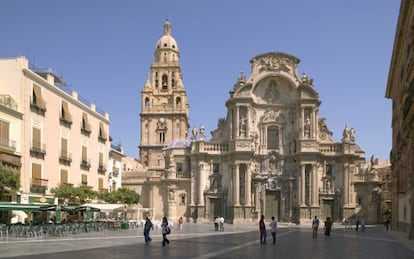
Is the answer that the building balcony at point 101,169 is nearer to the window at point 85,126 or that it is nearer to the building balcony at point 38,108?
the window at point 85,126

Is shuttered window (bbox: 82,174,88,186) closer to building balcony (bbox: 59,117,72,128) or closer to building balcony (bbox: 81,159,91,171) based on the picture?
building balcony (bbox: 81,159,91,171)

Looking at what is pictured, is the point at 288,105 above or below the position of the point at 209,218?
above

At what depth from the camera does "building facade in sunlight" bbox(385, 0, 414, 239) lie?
32.2m

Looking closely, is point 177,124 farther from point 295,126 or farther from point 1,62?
point 1,62

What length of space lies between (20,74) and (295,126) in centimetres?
3651

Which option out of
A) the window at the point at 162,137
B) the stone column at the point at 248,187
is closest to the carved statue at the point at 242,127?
the stone column at the point at 248,187

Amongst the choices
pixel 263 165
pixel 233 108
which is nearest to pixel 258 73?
pixel 233 108

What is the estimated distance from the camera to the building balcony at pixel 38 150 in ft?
142

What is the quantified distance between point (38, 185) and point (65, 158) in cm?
563

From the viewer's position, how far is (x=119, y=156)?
75.4m

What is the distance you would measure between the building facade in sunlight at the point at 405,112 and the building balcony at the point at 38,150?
86.9 ft

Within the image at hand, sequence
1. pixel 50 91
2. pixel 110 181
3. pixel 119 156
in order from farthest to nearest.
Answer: pixel 119 156, pixel 110 181, pixel 50 91

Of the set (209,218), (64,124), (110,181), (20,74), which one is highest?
(20,74)

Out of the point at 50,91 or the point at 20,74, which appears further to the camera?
the point at 50,91
